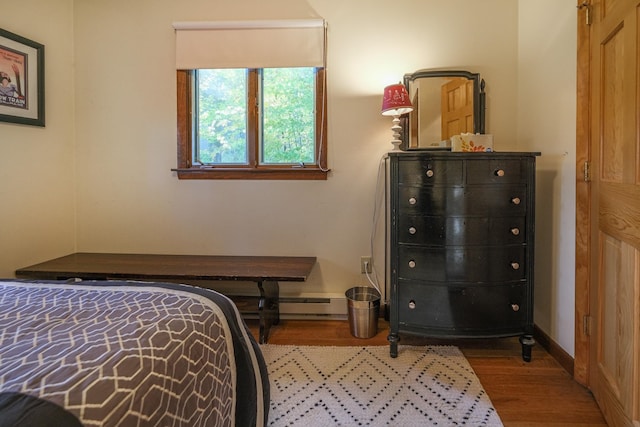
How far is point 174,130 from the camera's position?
103 inches

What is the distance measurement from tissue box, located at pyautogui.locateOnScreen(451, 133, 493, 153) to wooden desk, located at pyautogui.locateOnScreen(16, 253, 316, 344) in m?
1.22

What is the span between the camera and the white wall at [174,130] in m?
2.43

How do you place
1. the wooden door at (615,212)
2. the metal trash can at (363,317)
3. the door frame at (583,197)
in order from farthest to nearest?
the metal trash can at (363,317) < the door frame at (583,197) < the wooden door at (615,212)

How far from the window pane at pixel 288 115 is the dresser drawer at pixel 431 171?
868mm

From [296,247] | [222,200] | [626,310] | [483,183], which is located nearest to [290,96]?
[222,200]

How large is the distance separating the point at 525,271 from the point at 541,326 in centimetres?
54

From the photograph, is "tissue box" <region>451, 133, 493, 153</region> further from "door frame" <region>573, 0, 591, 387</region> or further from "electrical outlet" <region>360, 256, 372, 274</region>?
"electrical outlet" <region>360, 256, 372, 274</region>

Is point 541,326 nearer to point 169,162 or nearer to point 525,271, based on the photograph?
point 525,271

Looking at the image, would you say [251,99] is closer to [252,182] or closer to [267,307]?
[252,182]

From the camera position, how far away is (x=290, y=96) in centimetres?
258

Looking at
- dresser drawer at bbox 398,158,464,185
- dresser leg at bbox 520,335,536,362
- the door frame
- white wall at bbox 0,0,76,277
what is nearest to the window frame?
dresser drawer at bbox 398,158,464,185

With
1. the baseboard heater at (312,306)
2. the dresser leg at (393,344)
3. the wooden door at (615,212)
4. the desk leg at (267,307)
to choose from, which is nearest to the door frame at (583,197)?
the wooden door at (615,212)

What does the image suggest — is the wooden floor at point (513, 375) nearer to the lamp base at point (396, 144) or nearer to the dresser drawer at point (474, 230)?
the dresser drawer at point (474, 230)

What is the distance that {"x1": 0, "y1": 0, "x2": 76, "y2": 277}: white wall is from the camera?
2213 mm
